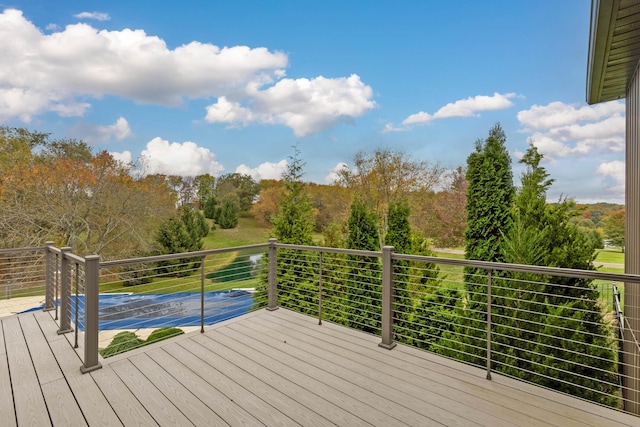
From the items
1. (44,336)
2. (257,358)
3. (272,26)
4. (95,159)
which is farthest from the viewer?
(95,159)

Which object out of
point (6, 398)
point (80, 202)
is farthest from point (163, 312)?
point (6, 398)

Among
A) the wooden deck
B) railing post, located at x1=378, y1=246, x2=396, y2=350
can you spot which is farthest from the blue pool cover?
railing post, located at x1=378, y1=246, x2=396, y2=350

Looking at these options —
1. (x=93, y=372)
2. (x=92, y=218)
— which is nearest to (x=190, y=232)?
(x=92, y=218)

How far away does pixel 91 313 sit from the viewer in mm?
2652

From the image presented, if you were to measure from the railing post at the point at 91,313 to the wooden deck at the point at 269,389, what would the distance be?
10cm

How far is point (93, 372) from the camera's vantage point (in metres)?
2.60

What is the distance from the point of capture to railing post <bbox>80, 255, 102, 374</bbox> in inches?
102

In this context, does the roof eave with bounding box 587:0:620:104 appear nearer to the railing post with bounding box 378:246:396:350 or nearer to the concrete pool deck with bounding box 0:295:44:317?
the railing post with bounding box 378:246:396:350

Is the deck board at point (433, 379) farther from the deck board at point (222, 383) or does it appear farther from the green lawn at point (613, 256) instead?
the green lawn at point (613, 256)

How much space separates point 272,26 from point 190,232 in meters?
11.1

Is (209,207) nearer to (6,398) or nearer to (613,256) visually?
(6,398)

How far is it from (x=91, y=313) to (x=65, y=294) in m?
1.31

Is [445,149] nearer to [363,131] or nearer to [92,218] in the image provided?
[363,131]

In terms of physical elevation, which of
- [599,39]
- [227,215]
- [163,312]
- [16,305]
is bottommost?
[163,312]
